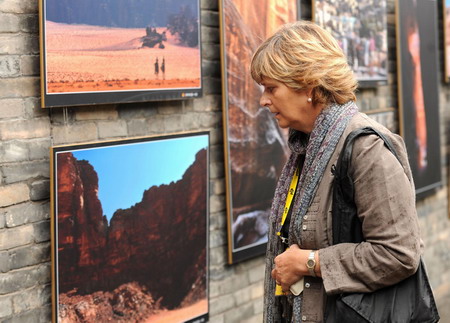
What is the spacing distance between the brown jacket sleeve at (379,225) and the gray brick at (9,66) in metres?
1.68

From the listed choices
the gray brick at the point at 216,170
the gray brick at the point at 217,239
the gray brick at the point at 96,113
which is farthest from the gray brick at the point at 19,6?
the gray brick at the point at 217,239

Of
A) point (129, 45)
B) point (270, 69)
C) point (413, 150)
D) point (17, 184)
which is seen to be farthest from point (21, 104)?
point (413, 150)

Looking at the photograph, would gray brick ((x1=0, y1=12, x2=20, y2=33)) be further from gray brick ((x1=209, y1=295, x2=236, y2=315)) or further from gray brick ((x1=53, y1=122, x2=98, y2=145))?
gray brick ((x1=209, y1=295, x2=236, y2=315))

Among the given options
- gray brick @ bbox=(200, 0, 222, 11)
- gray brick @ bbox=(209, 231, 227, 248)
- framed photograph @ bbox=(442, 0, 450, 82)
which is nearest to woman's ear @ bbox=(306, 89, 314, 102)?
gray brick @ bbox=(200, 0, 222, 11)

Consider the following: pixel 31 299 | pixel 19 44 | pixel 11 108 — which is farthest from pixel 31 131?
pixel 31 299

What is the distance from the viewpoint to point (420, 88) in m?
7.60

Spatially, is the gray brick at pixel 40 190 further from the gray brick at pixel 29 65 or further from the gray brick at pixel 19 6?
the gray brick at pixel 19 6

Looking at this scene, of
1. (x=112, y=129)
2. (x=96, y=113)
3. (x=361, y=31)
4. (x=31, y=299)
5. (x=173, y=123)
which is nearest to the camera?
(x=31, y=299)

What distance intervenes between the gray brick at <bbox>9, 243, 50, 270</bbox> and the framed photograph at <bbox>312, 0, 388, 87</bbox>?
2940mm

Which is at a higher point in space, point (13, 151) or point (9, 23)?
point (9, 23)

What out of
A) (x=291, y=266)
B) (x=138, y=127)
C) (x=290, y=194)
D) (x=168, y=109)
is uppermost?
(x=168, y=109)

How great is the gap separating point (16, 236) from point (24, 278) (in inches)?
7.9

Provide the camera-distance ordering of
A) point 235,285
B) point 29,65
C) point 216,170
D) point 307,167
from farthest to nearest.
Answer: point 235,285 → point 216,170 → point 29,65 → point 307,167

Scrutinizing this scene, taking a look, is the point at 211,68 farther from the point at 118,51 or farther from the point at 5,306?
the point at 5,306
